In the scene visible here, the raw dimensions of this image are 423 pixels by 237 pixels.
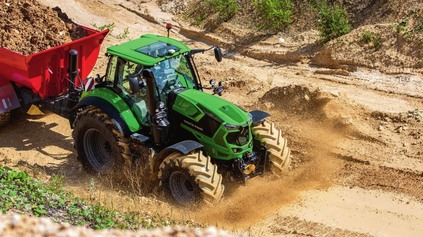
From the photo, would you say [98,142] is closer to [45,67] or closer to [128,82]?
[128,82]

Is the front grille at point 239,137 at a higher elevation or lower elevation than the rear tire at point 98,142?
higher

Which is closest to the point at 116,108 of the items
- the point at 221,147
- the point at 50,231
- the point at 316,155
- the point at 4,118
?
the point at 221,147

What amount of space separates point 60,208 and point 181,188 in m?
1.88

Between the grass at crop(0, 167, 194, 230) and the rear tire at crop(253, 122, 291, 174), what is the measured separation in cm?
207

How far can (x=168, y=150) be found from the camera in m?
9.67

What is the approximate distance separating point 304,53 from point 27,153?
23.2 feet

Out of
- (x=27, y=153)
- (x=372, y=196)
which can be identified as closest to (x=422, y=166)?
(x=372, y=196)

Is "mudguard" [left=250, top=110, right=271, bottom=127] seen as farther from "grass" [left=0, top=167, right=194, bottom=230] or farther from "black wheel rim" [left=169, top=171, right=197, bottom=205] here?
"grass" [left=0, top=167, right=194, bottom=230]

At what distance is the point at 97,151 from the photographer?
11.1 meters

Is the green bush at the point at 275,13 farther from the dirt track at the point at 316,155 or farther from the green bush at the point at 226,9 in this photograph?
the dirt track at the point at 316,155

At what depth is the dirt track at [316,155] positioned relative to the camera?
9539mm

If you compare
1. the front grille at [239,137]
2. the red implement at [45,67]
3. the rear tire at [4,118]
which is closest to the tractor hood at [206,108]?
the front grille at [239,137]

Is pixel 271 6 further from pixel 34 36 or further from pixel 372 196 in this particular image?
pixel 372 196

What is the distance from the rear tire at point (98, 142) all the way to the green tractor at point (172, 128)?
0.02 m
